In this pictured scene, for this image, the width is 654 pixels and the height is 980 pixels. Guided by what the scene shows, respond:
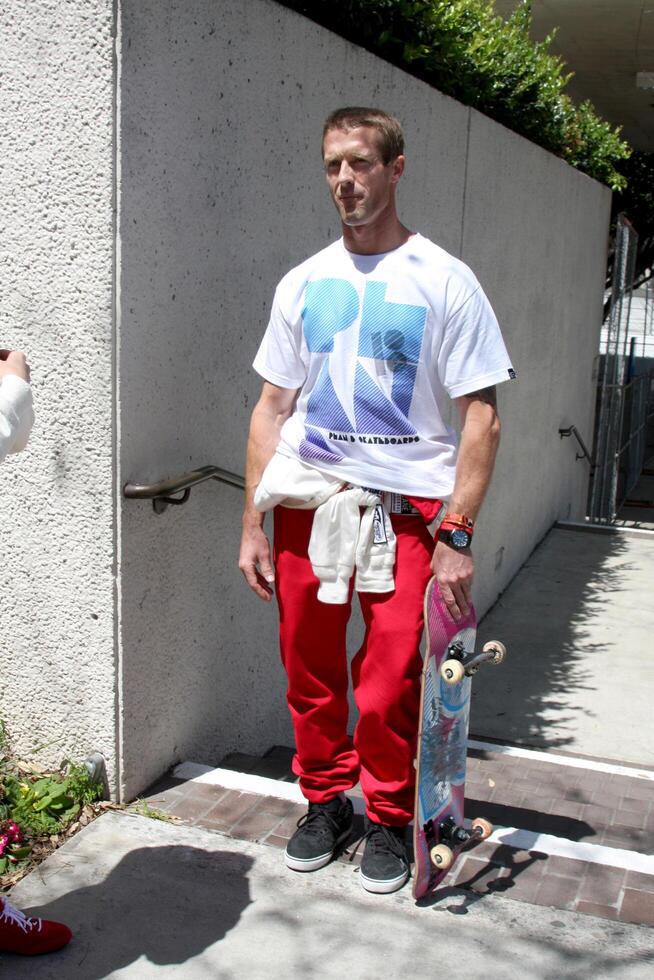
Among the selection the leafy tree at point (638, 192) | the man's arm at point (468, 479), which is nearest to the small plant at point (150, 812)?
the man's arm at point (468, 479)

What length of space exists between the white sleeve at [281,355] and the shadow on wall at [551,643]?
120 inches

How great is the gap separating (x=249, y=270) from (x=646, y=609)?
488 cm

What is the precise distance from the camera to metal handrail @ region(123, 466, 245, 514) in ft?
10.6

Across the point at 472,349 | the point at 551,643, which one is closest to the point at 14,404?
the point at 472,349

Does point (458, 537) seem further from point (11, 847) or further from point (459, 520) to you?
point (11, 847)

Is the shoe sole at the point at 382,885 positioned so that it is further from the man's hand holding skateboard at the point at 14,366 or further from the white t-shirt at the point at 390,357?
the man's hand holding skateboard at the point at 14,366

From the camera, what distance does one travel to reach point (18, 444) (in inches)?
94.0

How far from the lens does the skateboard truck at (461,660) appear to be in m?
2.89

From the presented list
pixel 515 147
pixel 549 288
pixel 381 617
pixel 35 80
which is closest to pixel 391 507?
pixel 381 617

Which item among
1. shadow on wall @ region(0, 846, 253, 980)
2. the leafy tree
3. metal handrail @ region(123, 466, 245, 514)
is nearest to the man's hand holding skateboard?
metal handrail @ region(123, 466, 245, 514)

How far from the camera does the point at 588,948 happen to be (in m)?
2.78

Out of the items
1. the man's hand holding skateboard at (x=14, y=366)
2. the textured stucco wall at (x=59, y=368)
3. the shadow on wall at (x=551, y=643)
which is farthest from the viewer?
the shadow on wall at (x=551, y=643)

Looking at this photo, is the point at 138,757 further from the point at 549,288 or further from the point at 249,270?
the point at 549,288

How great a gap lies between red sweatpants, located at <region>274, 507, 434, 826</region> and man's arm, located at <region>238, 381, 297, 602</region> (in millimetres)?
54
